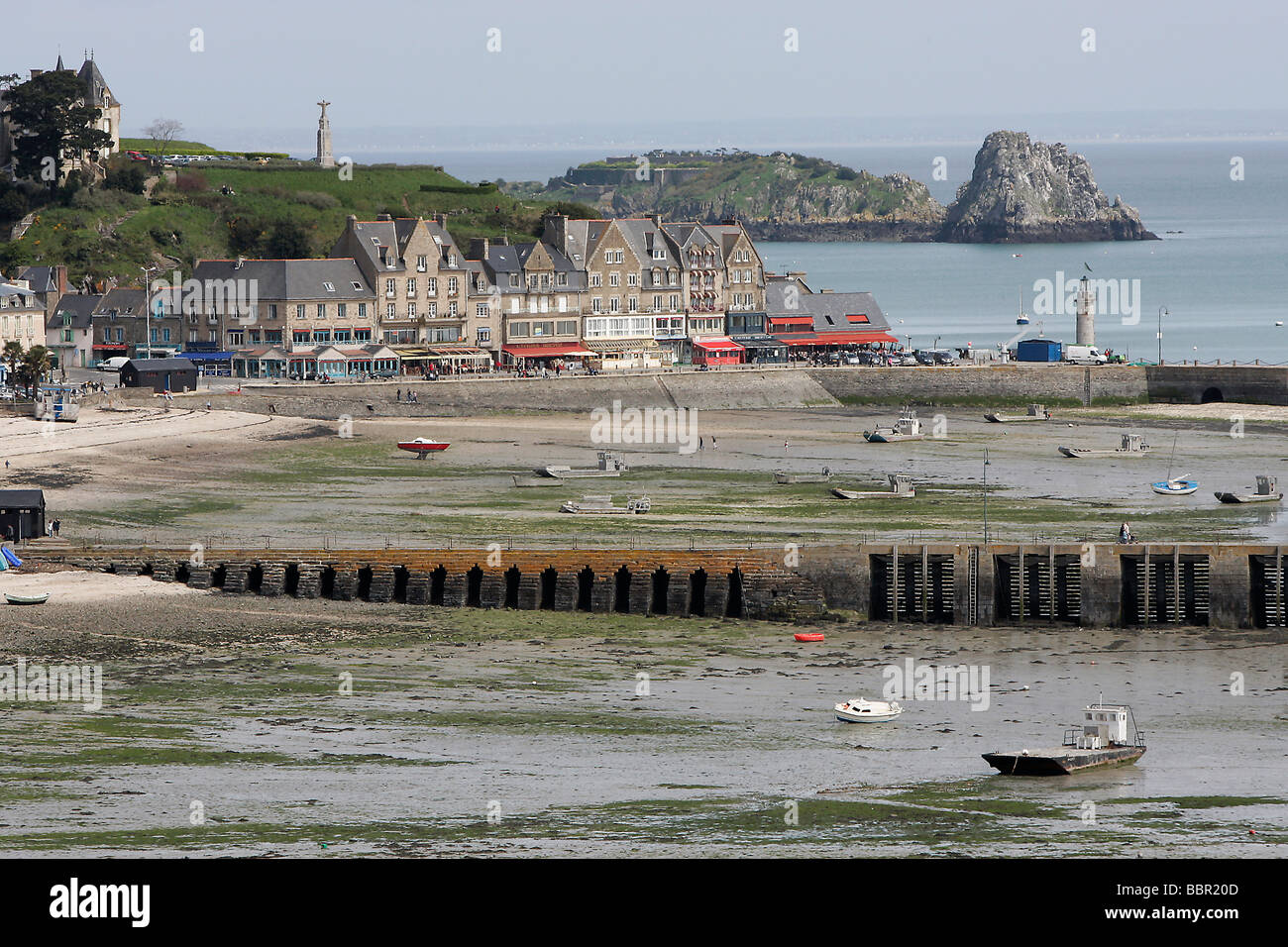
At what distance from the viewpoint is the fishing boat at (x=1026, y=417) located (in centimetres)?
10819

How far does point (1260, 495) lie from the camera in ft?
261

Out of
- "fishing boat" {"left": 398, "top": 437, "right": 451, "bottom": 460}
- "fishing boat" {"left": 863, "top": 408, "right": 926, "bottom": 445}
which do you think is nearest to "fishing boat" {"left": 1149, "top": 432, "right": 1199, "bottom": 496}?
"fishing boat" {"left": 863, "top": 408, "right": 926, "bottom": 445}

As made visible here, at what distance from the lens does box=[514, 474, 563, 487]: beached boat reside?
269 ft

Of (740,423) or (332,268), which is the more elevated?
(332,268)

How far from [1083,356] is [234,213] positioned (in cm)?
5898

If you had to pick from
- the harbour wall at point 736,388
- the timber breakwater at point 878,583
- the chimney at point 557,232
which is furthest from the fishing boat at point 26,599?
the chimney at point 557,232

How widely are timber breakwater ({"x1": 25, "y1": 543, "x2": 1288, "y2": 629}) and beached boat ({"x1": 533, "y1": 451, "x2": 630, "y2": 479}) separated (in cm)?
2169

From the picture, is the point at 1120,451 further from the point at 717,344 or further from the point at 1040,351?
the point at 717,344

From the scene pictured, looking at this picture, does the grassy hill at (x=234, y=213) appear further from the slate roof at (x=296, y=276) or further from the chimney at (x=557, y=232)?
the slate roof at (x=296, y=276)

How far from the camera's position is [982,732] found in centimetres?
4844

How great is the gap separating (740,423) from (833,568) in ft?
145

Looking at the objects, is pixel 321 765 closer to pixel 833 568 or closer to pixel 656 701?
pixel 656 701

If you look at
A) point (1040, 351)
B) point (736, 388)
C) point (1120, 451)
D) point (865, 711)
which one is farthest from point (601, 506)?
point (1040, 351)
